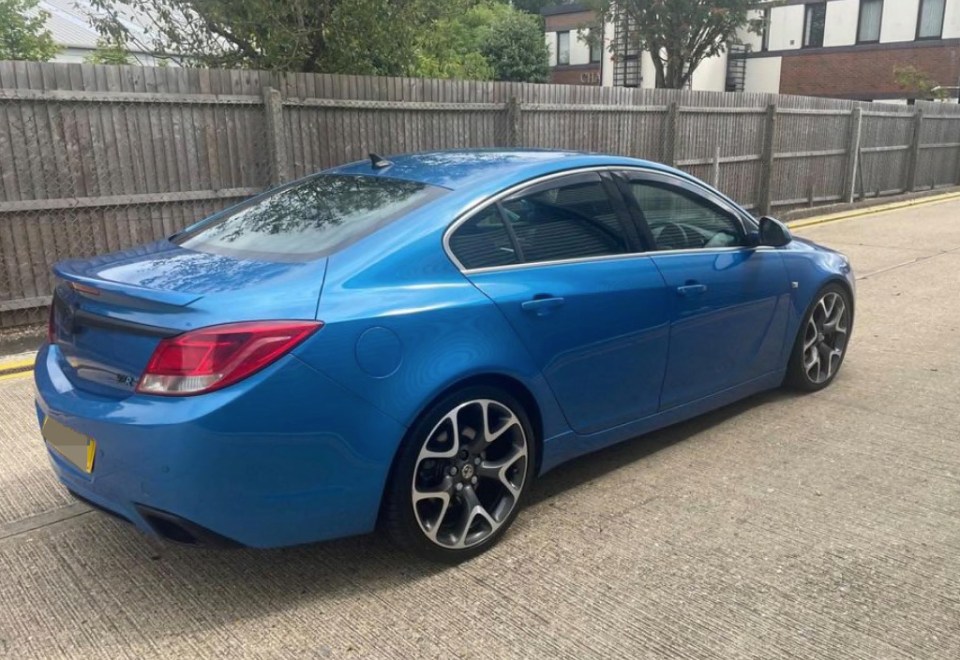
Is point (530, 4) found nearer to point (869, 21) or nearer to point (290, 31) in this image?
point (869, 21)

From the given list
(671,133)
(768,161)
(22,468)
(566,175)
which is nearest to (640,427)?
(566,175)

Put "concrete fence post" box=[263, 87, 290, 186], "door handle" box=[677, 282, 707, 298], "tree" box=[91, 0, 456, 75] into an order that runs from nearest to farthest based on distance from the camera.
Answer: "door handle" box=[677, 282, 707, 298] < "concrete fence post" box=[263, 87, 290, 186] < "tree" box=[91, 0, 456, 75]

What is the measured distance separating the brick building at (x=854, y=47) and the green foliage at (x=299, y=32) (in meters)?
23.7

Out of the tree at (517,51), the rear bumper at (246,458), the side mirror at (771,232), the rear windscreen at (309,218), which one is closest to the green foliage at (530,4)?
the tree at (517,51)

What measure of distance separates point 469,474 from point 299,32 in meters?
6.64

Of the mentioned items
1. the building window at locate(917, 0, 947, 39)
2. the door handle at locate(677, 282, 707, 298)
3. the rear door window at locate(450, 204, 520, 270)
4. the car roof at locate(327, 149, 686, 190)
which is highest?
the building window at locate(917, 0, 947, 39)

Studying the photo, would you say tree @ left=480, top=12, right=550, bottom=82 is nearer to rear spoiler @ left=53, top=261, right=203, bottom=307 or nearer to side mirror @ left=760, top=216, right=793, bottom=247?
side mirror @ left=760, top=216, right=793, bottom=247

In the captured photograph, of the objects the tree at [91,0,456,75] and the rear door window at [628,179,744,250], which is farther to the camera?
the tree at [91,0,456,75]

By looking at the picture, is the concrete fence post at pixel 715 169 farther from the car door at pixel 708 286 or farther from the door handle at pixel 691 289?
the door handle at pixel 691 289

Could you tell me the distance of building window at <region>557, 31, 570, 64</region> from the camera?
42750mm

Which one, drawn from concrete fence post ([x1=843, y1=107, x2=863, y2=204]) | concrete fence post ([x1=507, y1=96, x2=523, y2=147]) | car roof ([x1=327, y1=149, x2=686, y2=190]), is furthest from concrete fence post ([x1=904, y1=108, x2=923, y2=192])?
car roof ([x1=327, y1=149, x2=686, y2=190])

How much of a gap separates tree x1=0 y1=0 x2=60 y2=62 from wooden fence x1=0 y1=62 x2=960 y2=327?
11178 mm

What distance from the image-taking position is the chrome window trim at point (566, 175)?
3.23m

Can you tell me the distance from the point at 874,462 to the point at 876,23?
1325 inches
